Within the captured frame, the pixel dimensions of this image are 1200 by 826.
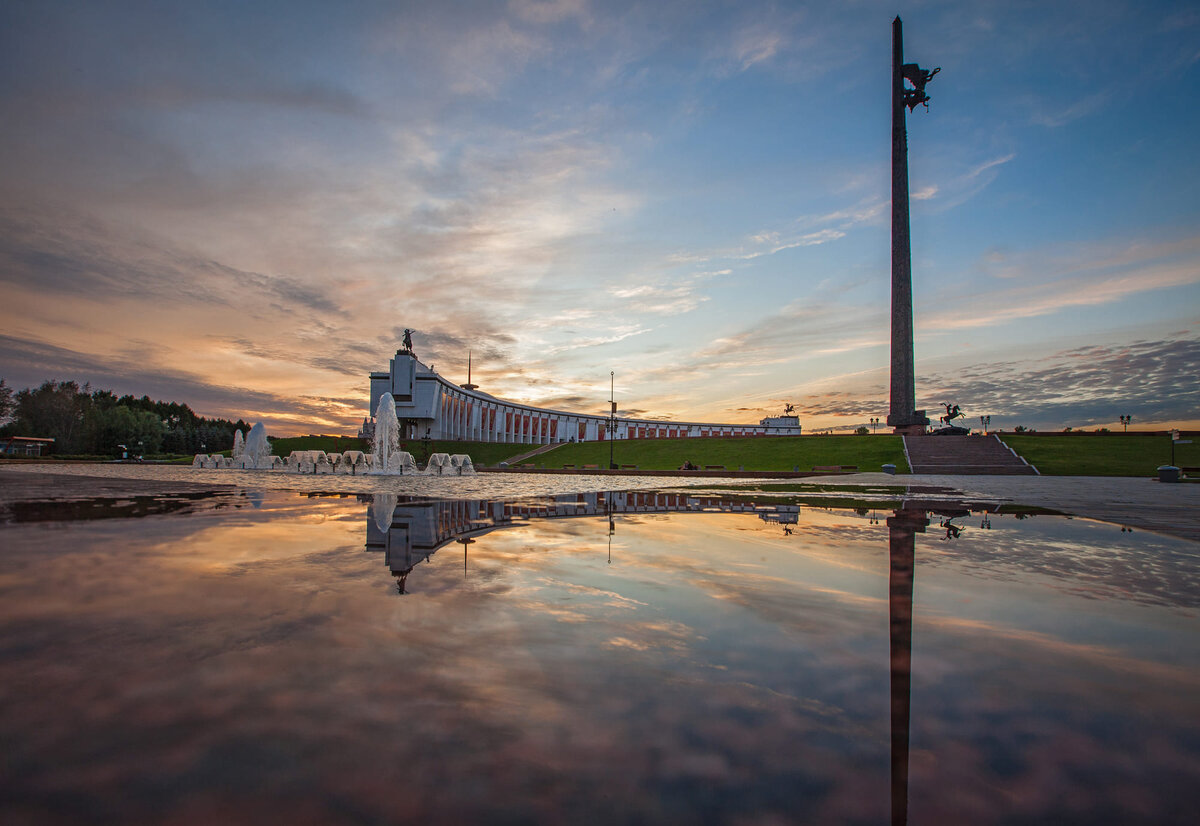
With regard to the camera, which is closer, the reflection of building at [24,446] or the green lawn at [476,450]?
the green lawn at [476,450]

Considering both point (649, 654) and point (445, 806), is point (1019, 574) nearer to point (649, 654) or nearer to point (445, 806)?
point (649, 654)

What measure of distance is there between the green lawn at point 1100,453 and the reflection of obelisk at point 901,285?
7963 millimetres

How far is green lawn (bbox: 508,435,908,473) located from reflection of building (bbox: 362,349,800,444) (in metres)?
4.61

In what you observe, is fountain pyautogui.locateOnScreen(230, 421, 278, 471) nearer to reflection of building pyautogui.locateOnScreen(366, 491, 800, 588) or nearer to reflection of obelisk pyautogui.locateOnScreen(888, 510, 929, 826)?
reflection of building pyautogui.locateOnScreen(366, 491, 800, 588)

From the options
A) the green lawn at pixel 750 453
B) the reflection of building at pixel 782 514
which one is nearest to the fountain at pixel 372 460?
the green lawn at pixel 750 453

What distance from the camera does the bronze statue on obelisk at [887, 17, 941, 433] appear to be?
162 ft

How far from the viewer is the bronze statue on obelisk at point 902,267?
49500 millimetres

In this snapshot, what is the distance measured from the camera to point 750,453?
4975cm

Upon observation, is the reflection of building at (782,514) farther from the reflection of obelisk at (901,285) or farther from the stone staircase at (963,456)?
the reflection of obelisk at (901,285)

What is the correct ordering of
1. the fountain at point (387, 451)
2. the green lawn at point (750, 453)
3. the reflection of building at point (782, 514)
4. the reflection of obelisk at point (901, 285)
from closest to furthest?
the reflection of building at point (782, 514) → the fountain at point (387, 451) → the green lawn at point (750, 453) → the reflection of obelisk at point (901, 285)

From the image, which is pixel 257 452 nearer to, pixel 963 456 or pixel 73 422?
pixel 963 456

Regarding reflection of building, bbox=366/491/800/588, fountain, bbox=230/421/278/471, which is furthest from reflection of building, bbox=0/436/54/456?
reflection of building, bbox=366/491/800/588

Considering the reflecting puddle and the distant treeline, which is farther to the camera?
the distant treeline

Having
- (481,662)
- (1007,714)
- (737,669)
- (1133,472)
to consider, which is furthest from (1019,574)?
(1133,472)
